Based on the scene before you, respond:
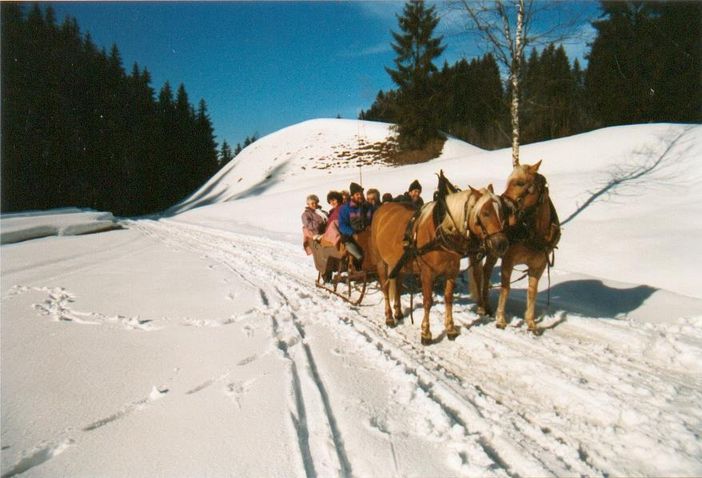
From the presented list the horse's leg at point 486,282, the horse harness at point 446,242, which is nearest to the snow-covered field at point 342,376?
the horse's leg at point 486,282

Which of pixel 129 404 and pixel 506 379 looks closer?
pixel 129 404

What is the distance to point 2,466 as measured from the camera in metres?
2.39

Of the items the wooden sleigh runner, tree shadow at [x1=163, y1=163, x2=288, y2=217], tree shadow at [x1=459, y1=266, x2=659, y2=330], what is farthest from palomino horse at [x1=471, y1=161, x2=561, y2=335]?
tree shadow at [x1=163, y1=163, x2=288, y2=217]

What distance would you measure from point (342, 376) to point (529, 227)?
110 inches

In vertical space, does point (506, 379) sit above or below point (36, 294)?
below

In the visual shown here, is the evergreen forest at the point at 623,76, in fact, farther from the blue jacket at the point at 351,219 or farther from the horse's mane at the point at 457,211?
the horse's mane at the point at 457,211

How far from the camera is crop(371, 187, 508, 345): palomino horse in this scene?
4.03 m

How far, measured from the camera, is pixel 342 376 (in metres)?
3.67

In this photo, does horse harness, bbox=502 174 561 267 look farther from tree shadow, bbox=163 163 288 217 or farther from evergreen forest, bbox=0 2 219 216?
evergreen forest, bbox=0 2 219 216

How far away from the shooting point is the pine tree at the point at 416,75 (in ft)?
99.0

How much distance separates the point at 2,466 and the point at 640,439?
13.3 feet

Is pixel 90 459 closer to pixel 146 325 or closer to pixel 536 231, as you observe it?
pixel 146 325

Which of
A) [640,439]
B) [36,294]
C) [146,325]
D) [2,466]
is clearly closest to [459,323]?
[640,439]

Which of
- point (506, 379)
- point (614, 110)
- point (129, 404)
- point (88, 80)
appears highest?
point (88, 80)
